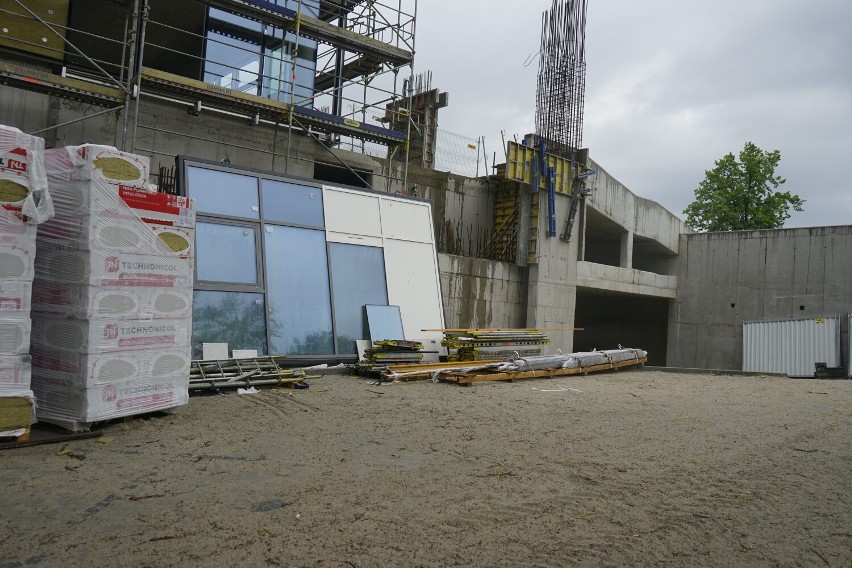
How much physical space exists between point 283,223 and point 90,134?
4565 millimetres

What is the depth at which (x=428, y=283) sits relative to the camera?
12617mm

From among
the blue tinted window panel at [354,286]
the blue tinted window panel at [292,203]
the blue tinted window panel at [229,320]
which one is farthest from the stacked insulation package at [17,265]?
the blue tinted window panel at [354,286]

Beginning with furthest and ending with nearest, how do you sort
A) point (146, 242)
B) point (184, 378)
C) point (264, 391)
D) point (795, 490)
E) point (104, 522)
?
point (264, 391)
point (184, 378)
point (146, 242)
point (795, 490)
point (104, 522)

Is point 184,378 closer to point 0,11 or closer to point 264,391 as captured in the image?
point 264,391

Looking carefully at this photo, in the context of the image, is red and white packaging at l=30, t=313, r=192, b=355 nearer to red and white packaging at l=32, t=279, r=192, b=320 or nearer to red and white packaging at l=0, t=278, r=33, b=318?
red and white packaging at l=32, t=279, r=192, b=320

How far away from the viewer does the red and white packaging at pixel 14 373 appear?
16.1 feet

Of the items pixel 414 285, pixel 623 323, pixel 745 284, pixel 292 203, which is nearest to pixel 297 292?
pixel 292 203

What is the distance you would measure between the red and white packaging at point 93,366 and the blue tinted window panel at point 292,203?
478 cm

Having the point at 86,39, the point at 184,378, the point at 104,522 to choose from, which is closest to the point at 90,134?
the point at 86,39

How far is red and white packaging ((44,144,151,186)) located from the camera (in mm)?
5543

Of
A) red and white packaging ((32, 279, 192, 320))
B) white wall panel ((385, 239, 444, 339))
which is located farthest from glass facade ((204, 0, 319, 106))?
red and white packaging ((32, 279, 192, 320))

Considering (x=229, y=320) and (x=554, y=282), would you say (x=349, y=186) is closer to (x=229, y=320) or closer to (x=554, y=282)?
(x=229, y=320)

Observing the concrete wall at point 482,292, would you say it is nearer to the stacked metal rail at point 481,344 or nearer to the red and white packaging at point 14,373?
the stacked metal rail at point 481,344

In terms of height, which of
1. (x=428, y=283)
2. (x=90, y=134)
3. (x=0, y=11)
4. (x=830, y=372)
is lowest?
(x=830, y=372)
